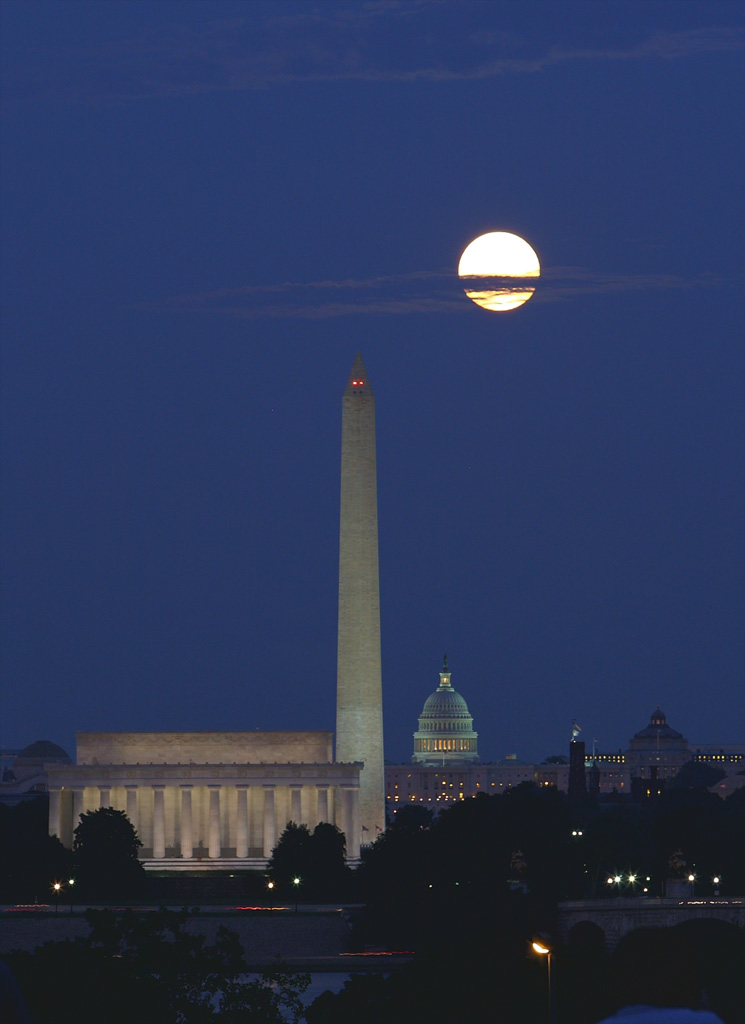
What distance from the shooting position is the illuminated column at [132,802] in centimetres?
12525

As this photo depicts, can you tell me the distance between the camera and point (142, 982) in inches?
1786

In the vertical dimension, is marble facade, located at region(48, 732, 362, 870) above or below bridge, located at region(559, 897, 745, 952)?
above

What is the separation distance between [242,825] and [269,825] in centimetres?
151

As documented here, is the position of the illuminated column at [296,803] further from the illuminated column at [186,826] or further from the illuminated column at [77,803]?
the illuminated column at [77,803]

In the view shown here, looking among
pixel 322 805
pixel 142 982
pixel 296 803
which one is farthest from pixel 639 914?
pixel 296 803

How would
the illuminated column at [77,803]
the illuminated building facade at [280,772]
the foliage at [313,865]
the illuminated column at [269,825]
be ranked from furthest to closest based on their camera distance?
1. the illuminated column at [77,803]
2. the illuminated column at [269,825]
3. the illuminated building facade at [280,772]
4. the foliage at [313,865]

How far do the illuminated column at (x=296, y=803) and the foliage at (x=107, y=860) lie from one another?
14629 millimetres

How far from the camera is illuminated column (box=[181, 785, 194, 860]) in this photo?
124m

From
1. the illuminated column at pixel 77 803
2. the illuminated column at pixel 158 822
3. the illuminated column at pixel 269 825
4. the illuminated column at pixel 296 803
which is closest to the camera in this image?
the illuminated column at pixel 269 825

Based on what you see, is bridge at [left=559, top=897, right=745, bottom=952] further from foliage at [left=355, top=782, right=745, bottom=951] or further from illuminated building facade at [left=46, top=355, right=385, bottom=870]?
illuminated building facade at [left=46, top=355, right=385, bottom=870]

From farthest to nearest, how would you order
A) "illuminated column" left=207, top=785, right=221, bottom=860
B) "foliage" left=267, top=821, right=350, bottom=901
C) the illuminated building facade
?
1. "illuminated column" left=207, top=785, right=221, bottom=860
2. the illuminated building facade
3. "foliage" left=267, top=821, right=350, bottom=901

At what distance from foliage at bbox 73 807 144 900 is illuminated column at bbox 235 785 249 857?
39.4 feet

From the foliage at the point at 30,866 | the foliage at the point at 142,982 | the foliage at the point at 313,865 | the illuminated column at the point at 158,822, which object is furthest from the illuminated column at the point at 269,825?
the foliage at the point at 142,982

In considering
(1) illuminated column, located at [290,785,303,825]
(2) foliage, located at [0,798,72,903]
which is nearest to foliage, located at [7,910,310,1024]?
(2) foliage, located at [0,798,72,903]
